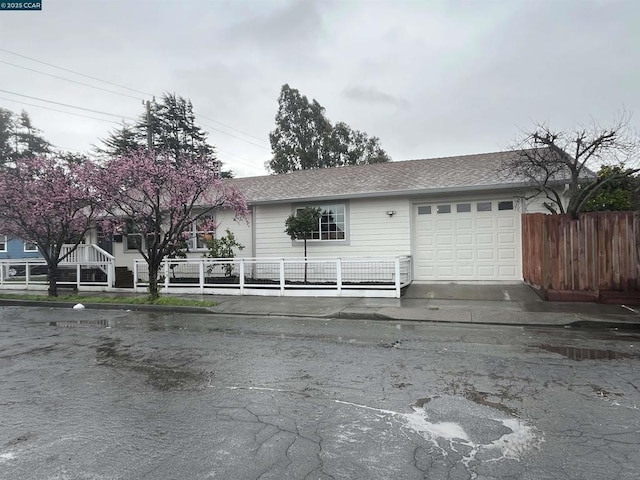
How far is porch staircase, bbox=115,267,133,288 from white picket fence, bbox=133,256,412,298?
98cm

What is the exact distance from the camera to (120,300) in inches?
518

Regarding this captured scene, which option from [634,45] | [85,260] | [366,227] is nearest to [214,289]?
[366,227]

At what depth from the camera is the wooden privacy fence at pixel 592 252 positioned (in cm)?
990

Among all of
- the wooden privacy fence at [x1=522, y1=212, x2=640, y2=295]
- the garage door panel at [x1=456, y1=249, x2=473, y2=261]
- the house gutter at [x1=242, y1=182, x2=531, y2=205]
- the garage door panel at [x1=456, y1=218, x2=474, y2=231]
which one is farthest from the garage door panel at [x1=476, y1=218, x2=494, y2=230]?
the wooden privacy fence at [x1=522, y1=212, x2=640, y2=295]

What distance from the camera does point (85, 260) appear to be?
60.7 ft

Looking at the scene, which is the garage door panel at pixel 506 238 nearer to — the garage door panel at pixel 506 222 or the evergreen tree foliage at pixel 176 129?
the garage door panel at pixel 506 222

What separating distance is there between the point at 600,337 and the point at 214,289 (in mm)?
10870

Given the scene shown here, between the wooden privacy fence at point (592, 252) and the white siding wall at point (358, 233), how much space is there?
460cm

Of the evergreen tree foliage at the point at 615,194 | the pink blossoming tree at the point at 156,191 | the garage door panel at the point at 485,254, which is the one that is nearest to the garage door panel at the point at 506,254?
the garage door panel at the point at 485,254

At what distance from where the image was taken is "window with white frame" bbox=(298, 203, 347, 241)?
15078mm

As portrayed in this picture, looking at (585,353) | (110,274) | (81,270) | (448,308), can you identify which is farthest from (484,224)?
(81,270)

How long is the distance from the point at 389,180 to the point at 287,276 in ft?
16.2

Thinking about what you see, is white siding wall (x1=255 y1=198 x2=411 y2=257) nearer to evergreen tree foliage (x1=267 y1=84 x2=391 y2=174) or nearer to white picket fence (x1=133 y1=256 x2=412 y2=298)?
white picket fence (x1=133 y1=256 x2=412 y2=298)

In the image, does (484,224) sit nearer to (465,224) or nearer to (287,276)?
(465,224)
